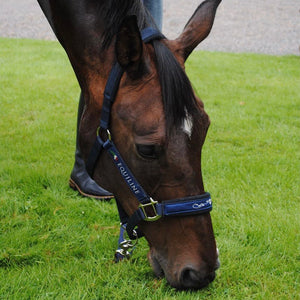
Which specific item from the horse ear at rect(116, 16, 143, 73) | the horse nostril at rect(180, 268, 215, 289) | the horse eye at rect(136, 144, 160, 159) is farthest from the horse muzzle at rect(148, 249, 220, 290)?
the horse ear at rect(116, 16, 143, 73)

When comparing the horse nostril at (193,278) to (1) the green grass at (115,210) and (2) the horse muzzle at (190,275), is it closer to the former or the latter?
(2) the horse muzzle at (190,275)

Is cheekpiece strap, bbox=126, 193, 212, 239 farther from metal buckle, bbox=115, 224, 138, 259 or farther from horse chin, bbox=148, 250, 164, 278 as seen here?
metal buckle, bbox=115, 224, 138, 259

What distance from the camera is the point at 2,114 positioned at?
5.16 meters

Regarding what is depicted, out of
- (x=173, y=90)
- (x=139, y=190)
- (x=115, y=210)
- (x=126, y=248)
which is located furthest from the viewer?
(x=115, y=210)

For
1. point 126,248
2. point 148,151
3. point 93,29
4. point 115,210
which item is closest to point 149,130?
point 148,151

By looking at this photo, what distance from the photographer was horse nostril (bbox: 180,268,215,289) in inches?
72.8

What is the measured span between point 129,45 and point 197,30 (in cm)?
53

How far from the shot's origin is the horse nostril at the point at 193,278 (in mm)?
1849

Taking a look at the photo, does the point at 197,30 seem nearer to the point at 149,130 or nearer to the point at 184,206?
the point at 149,130

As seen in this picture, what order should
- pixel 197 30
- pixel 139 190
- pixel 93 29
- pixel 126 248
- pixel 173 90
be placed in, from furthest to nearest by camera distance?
pixel 126 248
pixel 197 30
pixel 93 29
pixel 139 190
pixel 173 90

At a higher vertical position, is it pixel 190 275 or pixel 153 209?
pixel 153 209

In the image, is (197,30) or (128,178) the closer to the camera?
(128,178)

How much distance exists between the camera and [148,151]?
5.88 ft

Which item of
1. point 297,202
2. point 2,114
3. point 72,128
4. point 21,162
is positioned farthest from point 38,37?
point 297,202
